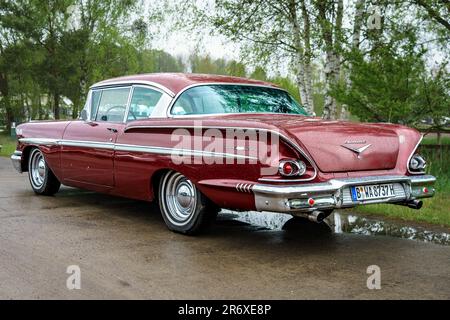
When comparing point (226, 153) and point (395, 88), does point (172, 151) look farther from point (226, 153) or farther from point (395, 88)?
point (395, 88)

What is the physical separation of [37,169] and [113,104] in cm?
220

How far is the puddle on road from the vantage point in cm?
528

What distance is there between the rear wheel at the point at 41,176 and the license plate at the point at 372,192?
4.61 meters

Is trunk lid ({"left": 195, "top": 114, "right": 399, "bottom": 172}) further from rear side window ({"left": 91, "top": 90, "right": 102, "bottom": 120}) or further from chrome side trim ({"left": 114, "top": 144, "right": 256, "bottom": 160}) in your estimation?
rear side window ({"left": 91, "top": 90, "right": 102, "bottom": 120})

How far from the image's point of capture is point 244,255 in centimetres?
446

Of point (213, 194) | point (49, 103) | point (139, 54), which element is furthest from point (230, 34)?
point (49, 103)

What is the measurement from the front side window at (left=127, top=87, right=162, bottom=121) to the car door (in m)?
0.12

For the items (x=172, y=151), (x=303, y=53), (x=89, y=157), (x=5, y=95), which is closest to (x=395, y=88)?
(x=303, y=53)

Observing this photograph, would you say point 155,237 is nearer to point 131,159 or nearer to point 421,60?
point 131,159

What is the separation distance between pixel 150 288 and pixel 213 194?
1269 mm

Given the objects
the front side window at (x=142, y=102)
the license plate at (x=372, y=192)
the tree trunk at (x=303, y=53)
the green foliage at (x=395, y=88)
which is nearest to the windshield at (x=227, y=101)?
the front side window at (x=142, y=102)

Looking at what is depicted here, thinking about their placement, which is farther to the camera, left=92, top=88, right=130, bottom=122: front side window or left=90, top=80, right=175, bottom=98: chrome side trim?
left=92, top=88, right=130, bottom=122: front side window

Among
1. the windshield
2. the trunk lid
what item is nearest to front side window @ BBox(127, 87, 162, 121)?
the windshield

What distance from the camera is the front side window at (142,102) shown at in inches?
222
